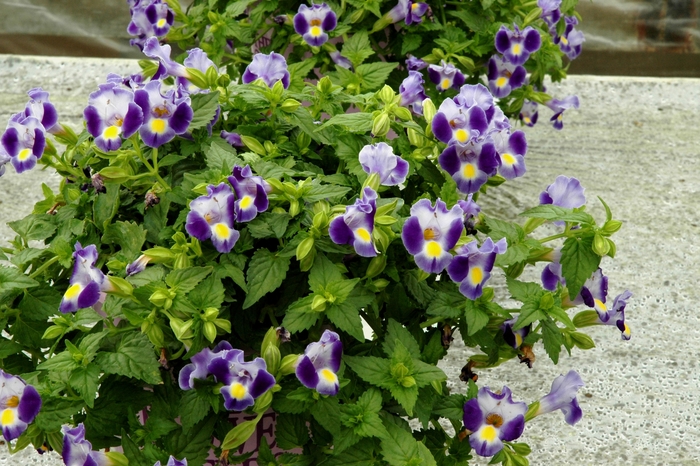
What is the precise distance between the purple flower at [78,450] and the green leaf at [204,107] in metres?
0.48

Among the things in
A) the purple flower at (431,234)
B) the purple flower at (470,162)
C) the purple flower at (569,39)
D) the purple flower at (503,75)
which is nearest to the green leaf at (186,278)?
the purple flower at (431,234)

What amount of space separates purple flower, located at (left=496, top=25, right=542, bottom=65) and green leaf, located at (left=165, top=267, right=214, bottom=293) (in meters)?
1.24

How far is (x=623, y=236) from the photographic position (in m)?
2.78

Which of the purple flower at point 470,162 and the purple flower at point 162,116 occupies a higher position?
the purple flower at point 162,116

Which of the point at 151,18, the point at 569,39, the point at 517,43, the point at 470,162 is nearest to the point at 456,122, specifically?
the point at 470,162

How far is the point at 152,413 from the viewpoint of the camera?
1.32m

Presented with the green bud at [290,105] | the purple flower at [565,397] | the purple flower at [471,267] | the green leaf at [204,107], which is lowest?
the purple flower at [565,397]

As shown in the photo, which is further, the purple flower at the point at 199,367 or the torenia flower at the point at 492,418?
the torenia flower at the point at 492,418

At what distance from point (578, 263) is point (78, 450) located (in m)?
0.77

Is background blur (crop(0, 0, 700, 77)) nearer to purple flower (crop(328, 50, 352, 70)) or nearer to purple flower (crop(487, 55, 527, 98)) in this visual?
purple flower (crop(487, 55, 527, 98))

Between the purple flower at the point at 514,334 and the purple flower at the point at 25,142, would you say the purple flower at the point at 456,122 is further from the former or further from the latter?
the purple flower at the point at 25,142

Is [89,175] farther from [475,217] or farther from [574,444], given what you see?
[574,444]

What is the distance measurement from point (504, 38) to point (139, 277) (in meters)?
1.29

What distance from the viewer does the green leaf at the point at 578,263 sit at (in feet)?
4.26
